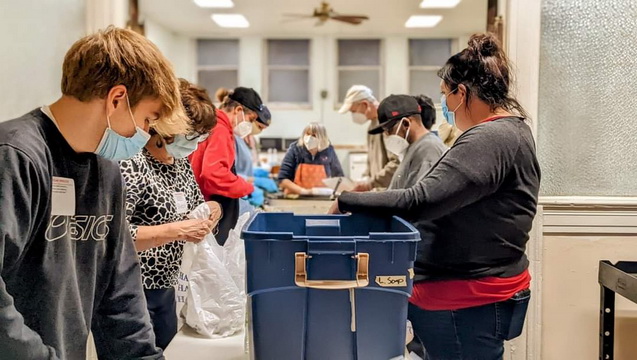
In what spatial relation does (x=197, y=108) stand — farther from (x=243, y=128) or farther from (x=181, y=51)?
(x=181, y=51)

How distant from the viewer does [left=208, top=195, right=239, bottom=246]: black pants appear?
2.02 metres

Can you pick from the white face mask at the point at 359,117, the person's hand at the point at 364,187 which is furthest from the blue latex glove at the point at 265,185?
the person's hand at the point at 364,187

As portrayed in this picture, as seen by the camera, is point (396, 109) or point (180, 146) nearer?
point (180, 146)

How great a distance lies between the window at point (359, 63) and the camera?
A: 7.91 m

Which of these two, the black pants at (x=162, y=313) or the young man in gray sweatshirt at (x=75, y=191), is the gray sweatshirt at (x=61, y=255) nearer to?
the young man in gray sweatshirt at (x=75, y=191)

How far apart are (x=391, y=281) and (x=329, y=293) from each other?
122 mm

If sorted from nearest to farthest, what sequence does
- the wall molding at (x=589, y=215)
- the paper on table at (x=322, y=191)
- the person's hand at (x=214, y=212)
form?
1. the person's hand at (x=214, y=212)
2. the wall molding at (x=589, y=215)
3. the paper on table at (x=322, y=191)

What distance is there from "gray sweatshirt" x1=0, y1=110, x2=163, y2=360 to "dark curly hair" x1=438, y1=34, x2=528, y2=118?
87cm

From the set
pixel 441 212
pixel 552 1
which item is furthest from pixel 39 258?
pixel 552 1

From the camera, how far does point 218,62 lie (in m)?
8.04

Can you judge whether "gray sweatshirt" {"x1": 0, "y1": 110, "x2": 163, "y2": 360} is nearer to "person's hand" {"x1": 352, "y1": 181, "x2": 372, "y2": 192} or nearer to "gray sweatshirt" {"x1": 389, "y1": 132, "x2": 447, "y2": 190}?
"gray sweatshirt" {"x1": 389, "y1": 132, "x2": 447, "y2": 190}

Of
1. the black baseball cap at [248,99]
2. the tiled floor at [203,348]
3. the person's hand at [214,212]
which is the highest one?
the black baseball cap at [248,99]

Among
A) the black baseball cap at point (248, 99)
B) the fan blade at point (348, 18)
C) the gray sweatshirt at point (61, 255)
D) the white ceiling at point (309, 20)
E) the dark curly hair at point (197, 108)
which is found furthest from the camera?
the white ceiling at point (309, 20)

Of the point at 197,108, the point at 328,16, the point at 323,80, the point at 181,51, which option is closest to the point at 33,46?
the point at 197,108
